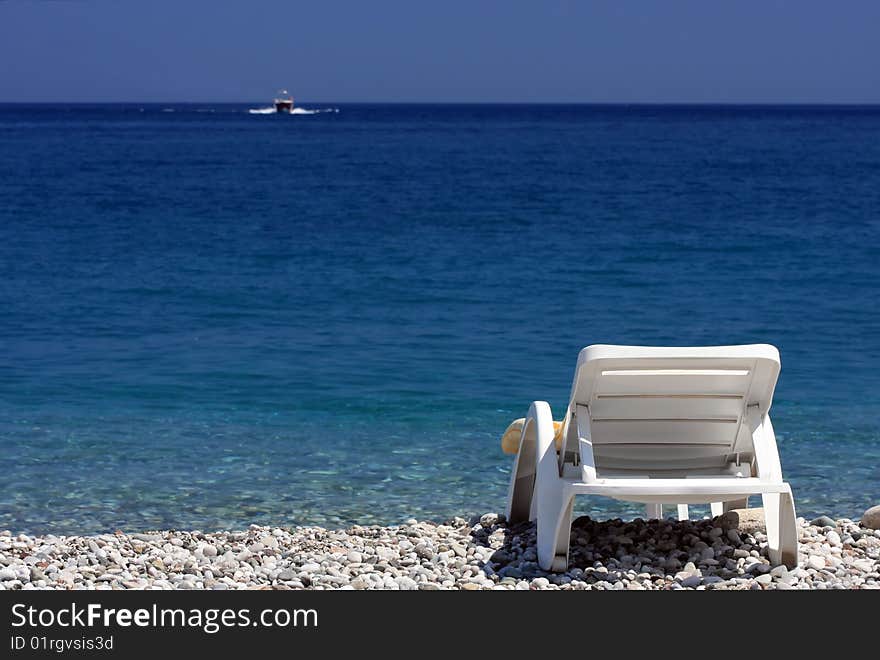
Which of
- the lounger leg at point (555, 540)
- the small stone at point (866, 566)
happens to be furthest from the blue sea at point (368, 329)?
the lounger leg at point (555, 540)

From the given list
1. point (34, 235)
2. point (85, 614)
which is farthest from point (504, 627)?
point (34, 235)

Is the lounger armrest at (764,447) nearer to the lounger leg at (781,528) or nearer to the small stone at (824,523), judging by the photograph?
the lounger leg at (781,528)

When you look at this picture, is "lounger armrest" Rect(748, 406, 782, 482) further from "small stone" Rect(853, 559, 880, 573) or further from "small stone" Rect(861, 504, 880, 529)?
"small stone" Rect(861, 504, 880, 529)

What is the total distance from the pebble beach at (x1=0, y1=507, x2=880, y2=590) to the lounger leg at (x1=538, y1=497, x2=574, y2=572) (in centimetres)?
5

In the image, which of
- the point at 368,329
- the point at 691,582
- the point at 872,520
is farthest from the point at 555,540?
the point at 368,329

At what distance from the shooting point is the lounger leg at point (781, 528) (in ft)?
15.8

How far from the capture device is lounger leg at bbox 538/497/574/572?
16.1 ft

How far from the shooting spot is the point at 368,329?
12688mm

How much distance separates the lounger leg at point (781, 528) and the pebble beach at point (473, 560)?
2.3 inches

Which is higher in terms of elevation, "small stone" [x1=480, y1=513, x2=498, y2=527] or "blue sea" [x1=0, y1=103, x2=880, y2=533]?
"small stone" [x1=480, y1=513, x2=498, y2=527]

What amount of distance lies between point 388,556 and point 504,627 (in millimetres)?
1275

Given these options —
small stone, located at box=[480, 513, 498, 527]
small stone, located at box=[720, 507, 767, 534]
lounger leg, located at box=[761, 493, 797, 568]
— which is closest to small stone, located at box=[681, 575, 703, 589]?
lounger leg, located at box=[761, 493, 797, 568]

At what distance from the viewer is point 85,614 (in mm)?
4195

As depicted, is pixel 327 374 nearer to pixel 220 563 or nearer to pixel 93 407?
pixel 93 407
